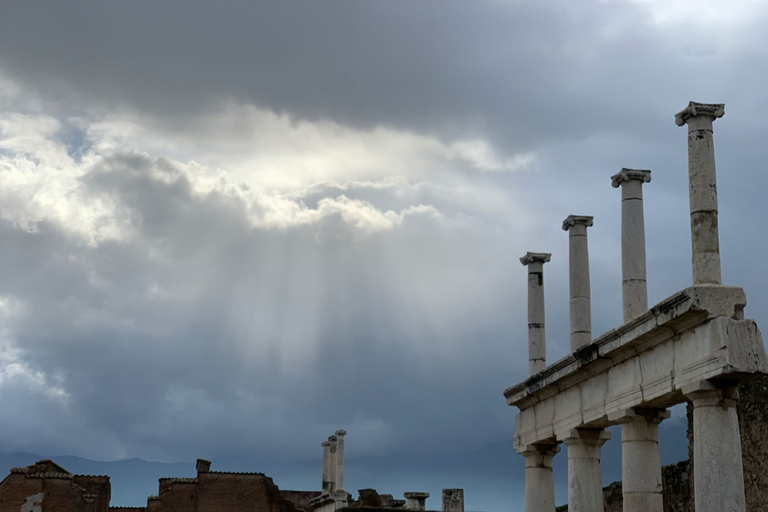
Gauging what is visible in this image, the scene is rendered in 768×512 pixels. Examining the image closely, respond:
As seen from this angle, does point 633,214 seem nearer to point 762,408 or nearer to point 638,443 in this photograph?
point 638,443

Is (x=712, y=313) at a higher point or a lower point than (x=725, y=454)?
higher

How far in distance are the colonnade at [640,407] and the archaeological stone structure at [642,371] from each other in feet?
0.05

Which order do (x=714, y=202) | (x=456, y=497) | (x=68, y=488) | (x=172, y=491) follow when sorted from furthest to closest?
1. (x=172, y=491)
2. (x=68, y=488)
3. (x=456, y=497)
4. (x=714, y=202)

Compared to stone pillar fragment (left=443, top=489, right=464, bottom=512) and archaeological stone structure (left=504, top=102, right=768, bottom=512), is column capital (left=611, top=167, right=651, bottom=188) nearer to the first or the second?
archaeological stone structure (left=504, top=102, right=768, bottom=512)

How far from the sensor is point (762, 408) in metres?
17.5

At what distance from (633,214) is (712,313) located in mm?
3269

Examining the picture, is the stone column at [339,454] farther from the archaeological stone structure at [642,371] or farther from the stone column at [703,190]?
the stone column at [703,190]

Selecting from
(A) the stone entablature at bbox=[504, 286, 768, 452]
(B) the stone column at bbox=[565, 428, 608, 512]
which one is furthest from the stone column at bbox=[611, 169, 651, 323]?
(B) the stone column at bbox=[565, 428, 608, 512]

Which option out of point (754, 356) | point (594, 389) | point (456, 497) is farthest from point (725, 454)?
point (456, 497)

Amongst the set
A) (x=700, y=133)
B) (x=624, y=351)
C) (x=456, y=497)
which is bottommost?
(x=456, y=497)

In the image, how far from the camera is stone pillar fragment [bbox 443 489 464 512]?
2619 cm

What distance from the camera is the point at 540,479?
17312 millimetres

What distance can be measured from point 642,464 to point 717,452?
8.68 feet

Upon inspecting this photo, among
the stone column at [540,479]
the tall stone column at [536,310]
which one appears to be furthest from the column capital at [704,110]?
the stone column at [540,479]
